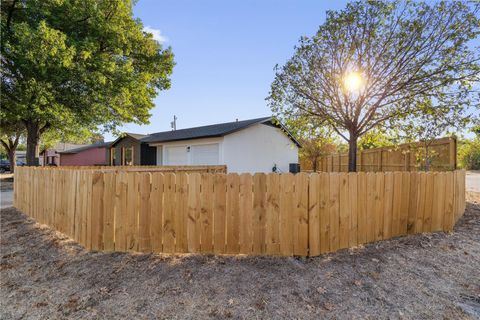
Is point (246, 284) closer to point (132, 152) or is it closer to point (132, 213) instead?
point (132, 213)

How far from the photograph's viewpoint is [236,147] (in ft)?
50.4

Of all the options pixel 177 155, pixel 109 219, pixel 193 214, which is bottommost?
pixel 109 219

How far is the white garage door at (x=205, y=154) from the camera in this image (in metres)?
15.5

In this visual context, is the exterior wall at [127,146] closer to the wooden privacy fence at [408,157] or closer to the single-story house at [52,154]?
the wooden privacy fence at [408,157]

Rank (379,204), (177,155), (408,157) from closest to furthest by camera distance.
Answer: (379,204)
(408,157)
(177,155)

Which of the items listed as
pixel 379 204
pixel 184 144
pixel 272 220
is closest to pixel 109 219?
pixel 272 220

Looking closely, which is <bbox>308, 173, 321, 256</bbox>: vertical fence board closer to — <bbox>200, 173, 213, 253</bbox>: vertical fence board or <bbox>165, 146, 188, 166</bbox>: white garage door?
<bbox>200, 173, 213, 253</bbox>: vertical fence board

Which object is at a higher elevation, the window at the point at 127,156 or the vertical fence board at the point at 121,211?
the window at the point at 127,156

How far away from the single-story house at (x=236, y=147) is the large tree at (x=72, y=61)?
3.83m

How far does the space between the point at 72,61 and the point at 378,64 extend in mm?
12609

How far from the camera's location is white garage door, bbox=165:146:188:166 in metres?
17.4

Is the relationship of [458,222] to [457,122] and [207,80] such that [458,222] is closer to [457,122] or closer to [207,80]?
[457,122]

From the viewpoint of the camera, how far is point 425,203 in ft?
16.1

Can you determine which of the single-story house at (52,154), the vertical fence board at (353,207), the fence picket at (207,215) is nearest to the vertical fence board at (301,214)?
the vertical fence board at (353,207)
